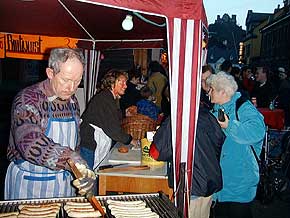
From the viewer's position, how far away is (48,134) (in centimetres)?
268

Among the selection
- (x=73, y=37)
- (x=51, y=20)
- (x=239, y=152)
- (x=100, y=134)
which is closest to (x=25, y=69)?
(x=73, y=37)

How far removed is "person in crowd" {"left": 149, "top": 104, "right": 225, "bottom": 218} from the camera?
3221mm

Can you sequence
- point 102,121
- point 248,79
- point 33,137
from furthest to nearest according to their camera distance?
point 248,79 < point 102,121 < point 33,137

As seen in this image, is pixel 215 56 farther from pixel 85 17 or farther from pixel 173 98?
pixel 173 98

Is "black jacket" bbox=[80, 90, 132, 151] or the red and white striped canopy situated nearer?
the red and white striped canopy

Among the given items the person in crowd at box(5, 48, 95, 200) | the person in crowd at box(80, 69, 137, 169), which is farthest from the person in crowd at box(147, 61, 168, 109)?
the person in crowd at box(5, 48, 95, 200)

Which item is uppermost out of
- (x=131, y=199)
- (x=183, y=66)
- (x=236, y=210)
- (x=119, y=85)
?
(x=183, y=66)

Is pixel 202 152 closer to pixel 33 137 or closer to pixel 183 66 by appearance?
pixel 183 66

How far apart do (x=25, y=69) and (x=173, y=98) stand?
1334 centimetres

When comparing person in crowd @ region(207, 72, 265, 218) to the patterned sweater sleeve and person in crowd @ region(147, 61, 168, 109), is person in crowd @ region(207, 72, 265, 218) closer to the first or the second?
the patterned sweater sleeve

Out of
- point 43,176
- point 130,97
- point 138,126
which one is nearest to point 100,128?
point 138,126

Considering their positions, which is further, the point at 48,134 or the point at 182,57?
the point at 182,57

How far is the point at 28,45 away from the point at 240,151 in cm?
433

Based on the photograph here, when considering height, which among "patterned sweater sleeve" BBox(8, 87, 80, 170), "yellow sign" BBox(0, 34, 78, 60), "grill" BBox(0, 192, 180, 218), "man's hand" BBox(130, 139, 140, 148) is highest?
"yellow sign" BBox(0, 34, 78, 60)
